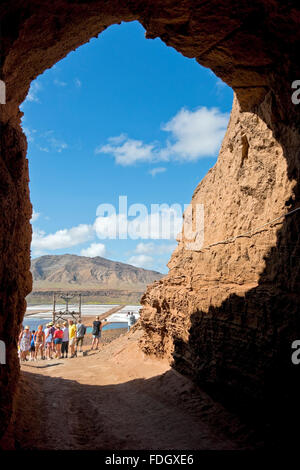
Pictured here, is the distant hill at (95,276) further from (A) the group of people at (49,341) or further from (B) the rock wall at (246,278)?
(B) the rock wall at (246,278)

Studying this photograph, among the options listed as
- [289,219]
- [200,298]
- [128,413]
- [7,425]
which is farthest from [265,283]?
[7,425]

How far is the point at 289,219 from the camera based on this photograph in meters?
5.68

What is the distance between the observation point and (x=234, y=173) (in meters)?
8.62

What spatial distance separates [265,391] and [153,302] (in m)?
7.34

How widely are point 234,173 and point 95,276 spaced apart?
138481 millimetres

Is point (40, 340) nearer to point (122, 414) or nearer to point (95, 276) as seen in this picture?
point (122, 414)

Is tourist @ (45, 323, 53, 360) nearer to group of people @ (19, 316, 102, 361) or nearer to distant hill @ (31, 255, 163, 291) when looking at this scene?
group of people @ (19, 316, 102, 361)

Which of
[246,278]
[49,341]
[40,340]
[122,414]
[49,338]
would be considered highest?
[246,278]

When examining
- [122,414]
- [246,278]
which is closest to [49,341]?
[122,414]

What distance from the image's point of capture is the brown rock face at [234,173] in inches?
189

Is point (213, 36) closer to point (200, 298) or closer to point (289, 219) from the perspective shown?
point (289, 219)

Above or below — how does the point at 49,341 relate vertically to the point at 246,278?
below

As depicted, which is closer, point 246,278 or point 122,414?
point 246,278

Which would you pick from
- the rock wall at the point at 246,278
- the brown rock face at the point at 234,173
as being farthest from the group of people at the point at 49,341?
the brown rock face at the point at 234,173
